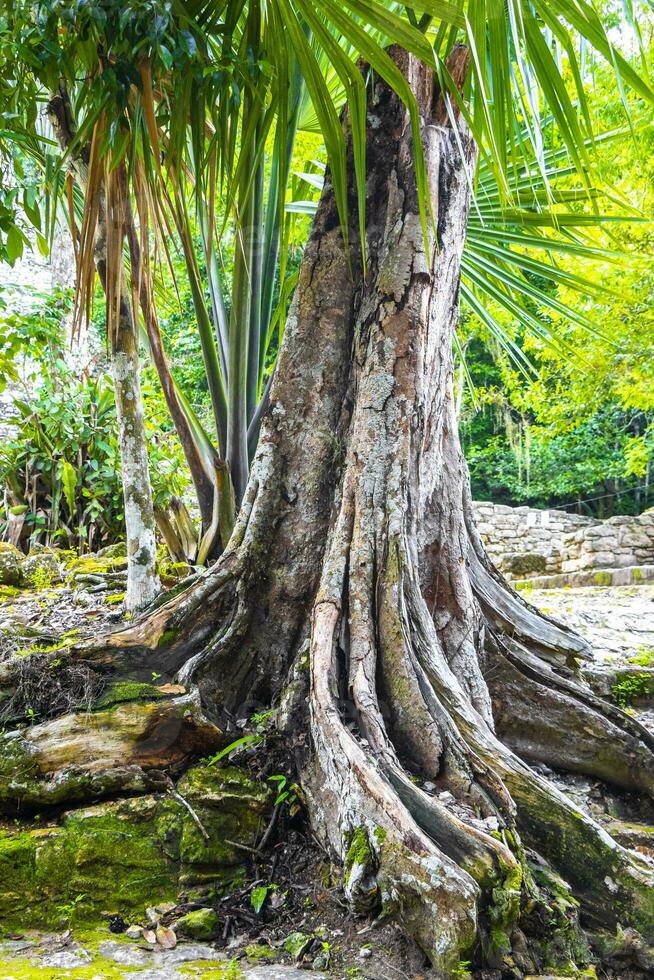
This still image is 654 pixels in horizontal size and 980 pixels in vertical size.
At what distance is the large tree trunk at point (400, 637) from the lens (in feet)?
5.27

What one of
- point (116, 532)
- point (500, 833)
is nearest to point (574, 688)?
point (500, 833)

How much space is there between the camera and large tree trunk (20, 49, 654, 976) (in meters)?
1.61

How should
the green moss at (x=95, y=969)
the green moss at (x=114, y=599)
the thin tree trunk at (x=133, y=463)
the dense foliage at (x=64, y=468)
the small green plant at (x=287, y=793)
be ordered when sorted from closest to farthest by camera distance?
the green moss at (x=95, y=969) < the small green plant at (x=287, y=793) < the thin tree trunk at (x=133, y=463) < the green moss at (x=114, y=599) < the dense foliage at (x=64, y=468)

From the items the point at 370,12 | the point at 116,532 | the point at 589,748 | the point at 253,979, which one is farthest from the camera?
the point at 116,532

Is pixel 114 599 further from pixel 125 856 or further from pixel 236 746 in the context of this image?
pixel 125 856

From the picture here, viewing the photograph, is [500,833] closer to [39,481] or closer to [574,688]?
[574,688]

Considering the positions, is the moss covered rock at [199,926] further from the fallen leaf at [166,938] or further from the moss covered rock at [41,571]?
the moss covered rock at [41,571]

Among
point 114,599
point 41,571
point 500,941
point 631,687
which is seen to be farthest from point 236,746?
point 41,571

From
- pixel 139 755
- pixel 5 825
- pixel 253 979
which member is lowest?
pixel 253 979

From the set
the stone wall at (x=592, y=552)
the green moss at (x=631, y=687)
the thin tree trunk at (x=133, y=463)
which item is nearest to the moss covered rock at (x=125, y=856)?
the thin tree trunk at (x=133, y=463)

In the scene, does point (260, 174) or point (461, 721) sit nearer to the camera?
point (461, 721)

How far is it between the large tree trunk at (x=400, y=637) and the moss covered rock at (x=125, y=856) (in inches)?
9.6

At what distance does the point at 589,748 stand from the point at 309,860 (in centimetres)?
129

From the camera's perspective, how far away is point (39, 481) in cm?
513
